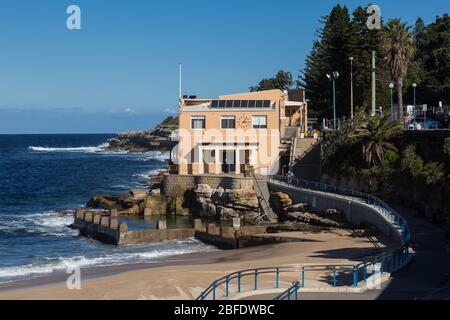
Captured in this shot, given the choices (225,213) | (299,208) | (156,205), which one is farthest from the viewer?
(156,205)

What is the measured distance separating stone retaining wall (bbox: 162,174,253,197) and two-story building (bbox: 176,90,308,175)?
181 cm

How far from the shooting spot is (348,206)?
35.2m

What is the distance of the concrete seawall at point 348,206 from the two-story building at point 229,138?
5742 millimetres

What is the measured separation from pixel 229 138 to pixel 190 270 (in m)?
23.7

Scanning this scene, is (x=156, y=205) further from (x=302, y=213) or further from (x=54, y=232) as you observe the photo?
(x=302, y=213)

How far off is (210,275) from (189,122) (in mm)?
25480

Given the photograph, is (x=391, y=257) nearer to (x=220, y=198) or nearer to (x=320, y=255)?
(x=320, y=255)

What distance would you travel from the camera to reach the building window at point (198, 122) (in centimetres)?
4953

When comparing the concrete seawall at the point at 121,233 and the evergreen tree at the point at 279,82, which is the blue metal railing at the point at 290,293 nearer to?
the concrete seawall at the point at 121,233

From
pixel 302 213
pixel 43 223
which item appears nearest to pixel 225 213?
pixel 302 213

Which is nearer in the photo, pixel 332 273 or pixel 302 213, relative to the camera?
pixel 332 273

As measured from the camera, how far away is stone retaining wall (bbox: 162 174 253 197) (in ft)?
143

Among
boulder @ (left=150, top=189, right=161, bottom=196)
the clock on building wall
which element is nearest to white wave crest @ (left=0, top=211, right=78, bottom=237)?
boulder @ (left=150, top=189, right=161, bottom=196)
